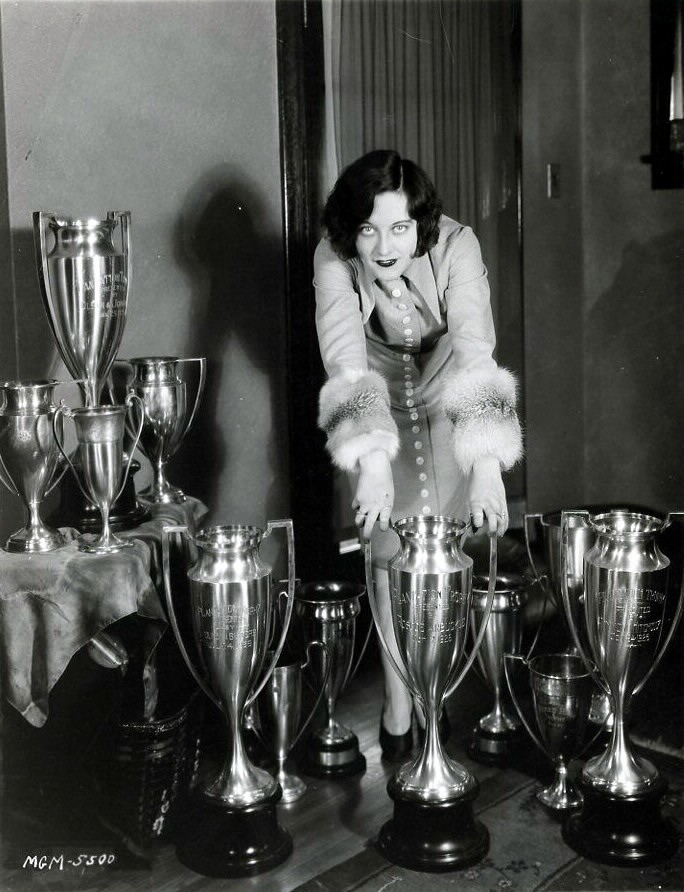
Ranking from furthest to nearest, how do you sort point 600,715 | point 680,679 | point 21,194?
point 680,679
point 600,715
point 21,194

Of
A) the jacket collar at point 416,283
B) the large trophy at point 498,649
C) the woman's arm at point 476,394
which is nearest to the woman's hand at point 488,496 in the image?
the woman's arm at point 476,394

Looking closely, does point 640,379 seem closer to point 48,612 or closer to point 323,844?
point 323,844

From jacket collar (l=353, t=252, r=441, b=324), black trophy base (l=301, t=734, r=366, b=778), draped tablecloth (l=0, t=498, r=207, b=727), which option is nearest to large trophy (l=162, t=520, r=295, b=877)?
draped tablecloth (l=0, t=498, r=207, b=727)

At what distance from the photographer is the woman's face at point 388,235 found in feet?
7.60

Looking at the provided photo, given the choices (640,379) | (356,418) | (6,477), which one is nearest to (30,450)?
(6,477)

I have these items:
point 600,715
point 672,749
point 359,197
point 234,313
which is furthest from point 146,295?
point 672,749

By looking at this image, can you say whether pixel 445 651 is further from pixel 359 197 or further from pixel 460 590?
pixel 359 197

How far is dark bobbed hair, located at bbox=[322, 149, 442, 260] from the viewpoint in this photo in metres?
2.30

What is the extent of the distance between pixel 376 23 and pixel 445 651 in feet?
6.45

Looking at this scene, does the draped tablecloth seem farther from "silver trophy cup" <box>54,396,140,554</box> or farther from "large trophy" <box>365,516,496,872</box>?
"large trophy" <box>365,516,496,872</box>

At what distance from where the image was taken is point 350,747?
2477 millimetres

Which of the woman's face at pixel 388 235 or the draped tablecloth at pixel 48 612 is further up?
the woman's face at pixel 388 235

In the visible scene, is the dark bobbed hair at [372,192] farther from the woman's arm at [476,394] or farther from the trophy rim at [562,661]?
the trophy rim at [562,661]

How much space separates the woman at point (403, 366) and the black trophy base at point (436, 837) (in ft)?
1.67
